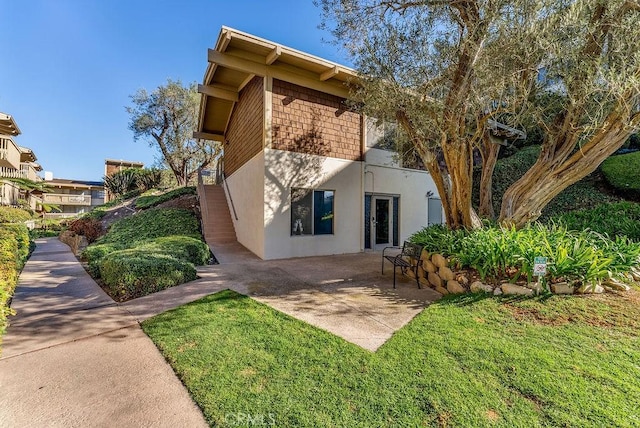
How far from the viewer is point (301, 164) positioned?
29.8ft

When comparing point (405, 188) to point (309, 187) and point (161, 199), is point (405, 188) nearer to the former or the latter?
point (309, 187)

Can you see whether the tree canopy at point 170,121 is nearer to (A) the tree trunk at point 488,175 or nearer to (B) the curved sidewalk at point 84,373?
(B) the curved sidewalk at point 84,373

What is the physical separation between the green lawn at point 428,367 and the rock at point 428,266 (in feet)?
5.04

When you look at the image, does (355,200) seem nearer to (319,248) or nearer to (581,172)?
(319,248)

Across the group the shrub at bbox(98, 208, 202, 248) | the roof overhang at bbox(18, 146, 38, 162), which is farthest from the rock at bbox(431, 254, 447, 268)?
the roof overhang at bbox(18, 146, 38, 162)

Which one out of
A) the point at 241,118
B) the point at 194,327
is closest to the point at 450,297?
the point at 194,327

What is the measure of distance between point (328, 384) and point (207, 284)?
3797 millimetres

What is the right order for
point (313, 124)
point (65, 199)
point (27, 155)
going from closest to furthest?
point (313, 124)
point (27, 155)
point (65, 199)

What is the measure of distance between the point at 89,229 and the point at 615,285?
1571 cm

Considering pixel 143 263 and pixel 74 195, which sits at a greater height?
pixel 74 195

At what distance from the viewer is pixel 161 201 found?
14.3m

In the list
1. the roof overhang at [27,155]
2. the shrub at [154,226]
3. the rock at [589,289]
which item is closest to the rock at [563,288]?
the rock at [589,289]

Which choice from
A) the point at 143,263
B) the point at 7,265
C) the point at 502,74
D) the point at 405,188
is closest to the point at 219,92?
the point at 143,263

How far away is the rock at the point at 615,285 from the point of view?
14.6 feet
